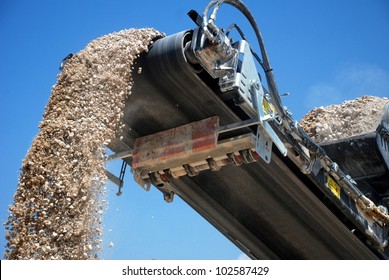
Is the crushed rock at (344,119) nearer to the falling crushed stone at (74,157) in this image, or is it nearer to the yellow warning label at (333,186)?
the yellow warning label at (333,186)

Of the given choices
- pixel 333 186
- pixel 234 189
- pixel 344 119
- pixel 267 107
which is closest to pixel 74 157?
pixel 267 107

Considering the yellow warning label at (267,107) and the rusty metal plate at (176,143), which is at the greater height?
the yellow warning label at (267,107)

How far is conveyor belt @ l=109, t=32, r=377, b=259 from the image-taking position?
11.6 ft

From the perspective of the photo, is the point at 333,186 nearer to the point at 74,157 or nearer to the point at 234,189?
the point at 234,189

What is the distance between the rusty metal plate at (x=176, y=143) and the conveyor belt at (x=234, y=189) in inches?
1.6

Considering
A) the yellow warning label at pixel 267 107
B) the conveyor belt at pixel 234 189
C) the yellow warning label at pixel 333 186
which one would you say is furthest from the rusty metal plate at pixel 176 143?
the yellow warning label at pixel 333 186

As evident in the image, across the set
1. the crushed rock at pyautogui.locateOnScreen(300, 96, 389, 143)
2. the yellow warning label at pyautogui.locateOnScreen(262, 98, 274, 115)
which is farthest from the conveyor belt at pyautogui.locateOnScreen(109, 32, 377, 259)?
the crushed rock at pyautogui.locateOnScreen(300, 96, 389, 143)

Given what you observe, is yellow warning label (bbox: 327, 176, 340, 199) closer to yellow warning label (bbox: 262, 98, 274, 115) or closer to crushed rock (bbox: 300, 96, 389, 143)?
yellow warning label (bbox: 262, 98, 274, 115)

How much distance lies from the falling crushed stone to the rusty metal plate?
0.35 m

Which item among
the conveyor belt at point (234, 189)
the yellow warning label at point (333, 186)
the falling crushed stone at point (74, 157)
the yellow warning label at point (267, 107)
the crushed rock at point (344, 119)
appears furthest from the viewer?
the crushed rock at point (344, 119)

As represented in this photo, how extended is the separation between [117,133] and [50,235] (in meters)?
1.02

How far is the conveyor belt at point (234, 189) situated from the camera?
11.6ft

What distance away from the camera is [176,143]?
3.79 m

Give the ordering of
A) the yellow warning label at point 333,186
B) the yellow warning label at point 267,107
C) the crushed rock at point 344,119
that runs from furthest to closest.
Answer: the crushed rock at point 344,119, the yellow warning label at point 333,186, the yellow warning label at point 267,107
